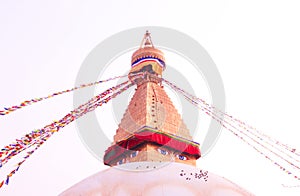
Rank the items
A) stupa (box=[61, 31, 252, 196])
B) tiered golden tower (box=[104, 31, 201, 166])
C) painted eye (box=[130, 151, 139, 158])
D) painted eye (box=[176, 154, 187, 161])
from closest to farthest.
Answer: stupa (box=[61, 31, 252, 196])
tiered golden tower (box=[104, 31, 201, 166])
painted eye (box=[130, 151, 139, 158])
painted eye (box=[176, 154, 187, 161])

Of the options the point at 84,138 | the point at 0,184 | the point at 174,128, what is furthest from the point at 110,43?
the point at 0,184

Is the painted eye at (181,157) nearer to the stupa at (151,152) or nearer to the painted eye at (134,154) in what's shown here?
the stupa at (151,152)

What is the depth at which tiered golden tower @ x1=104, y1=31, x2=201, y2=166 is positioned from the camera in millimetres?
12266

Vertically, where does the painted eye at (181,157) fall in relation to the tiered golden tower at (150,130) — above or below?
below

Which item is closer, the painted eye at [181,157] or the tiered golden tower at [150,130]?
the tiered golden tower at [150,130]

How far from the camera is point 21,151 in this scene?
780 cm

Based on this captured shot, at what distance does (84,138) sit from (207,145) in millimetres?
4897

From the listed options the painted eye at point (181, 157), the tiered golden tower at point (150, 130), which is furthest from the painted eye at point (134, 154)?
the painted eye at point (181, 157)

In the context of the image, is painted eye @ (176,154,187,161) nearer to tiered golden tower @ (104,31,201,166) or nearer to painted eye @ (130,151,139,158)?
tiered golden tower @ (104,31,201,166)

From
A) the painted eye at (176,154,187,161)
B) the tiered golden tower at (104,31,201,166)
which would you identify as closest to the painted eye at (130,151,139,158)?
the tiered golden tower at (104,31,201,166)

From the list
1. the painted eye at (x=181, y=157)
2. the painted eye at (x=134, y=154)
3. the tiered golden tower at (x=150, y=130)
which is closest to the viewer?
the tiered golden tower at (x=150, y=130)

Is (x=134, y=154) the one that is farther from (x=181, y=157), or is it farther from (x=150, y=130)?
(x=181, y=157)

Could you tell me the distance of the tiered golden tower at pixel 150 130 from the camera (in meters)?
12.3

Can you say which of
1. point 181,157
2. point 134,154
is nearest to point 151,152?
point 134,154
